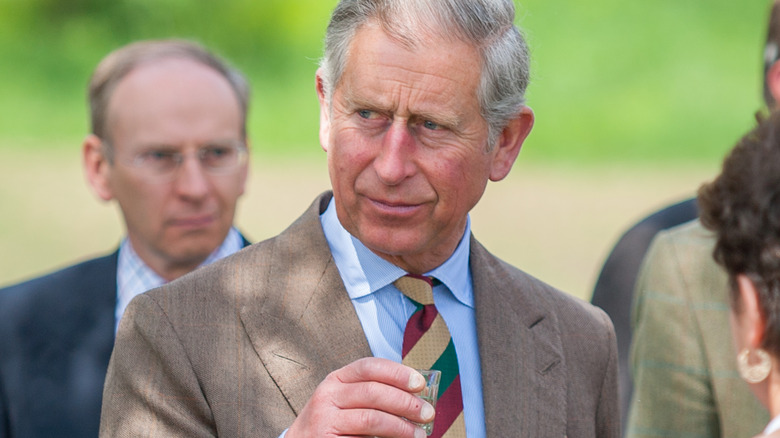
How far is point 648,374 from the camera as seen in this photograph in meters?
3.32

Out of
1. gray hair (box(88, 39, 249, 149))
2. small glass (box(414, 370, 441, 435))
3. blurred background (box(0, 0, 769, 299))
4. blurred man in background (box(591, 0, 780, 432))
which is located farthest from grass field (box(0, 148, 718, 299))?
small glass (box(414, 370, 441, 435))

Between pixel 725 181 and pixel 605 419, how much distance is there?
0.89 meters

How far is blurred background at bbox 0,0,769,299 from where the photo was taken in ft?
33.4

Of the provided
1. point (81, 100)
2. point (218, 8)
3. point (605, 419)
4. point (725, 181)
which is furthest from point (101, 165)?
point (218, 8)

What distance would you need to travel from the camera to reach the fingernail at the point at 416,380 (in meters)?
1.94

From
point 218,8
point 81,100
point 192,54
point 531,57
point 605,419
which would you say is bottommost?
point 605,419

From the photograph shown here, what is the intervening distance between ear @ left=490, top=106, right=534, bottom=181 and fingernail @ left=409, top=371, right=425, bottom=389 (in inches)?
30.9

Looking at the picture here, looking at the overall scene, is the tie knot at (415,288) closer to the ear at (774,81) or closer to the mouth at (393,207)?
the mouth at (393,207)

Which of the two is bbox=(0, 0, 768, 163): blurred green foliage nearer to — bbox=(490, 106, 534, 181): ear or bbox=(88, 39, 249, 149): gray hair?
bbox=(88, 39, 249, 149): gray hair

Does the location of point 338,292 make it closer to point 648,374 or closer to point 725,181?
point 725,181

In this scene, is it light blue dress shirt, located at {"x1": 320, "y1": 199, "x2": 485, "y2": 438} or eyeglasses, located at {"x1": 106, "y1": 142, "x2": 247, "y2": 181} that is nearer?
light blue dress shirt, located at {"x1": 320, "y1": 199, "x2": 485, "y2": 438}

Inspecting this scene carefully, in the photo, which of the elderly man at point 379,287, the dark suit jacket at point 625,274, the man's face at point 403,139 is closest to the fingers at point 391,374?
the elderly man at point 379,287

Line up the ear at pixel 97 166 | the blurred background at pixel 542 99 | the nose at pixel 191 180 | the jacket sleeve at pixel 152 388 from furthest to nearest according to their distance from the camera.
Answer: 1. the blurred background at pixel 542 99
2. the ear at pixel 97 166
3. the nose at pixel 191 180
4. the jacket sleeve at pixel 152 388

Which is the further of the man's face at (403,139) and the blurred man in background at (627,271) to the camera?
the blurred man in background at (627,271)
